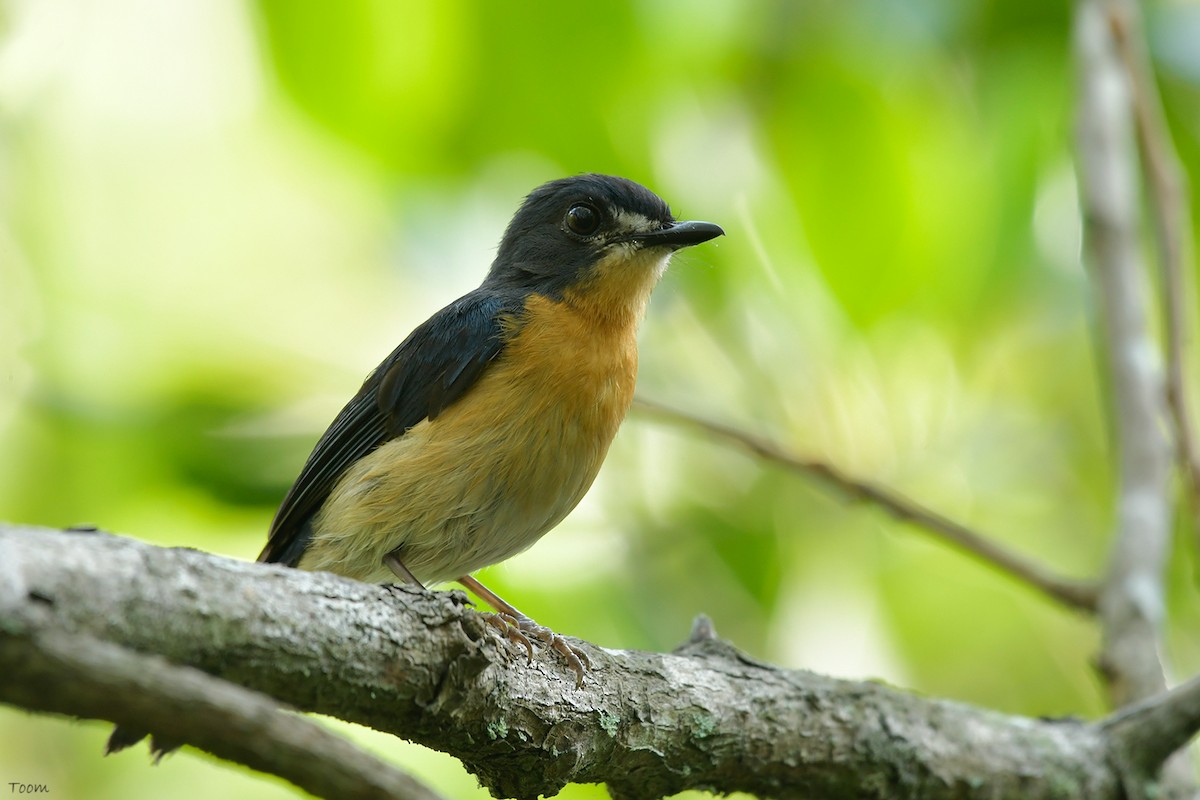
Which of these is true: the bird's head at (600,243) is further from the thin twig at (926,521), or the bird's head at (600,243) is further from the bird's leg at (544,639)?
the bird's leg at (544,639)

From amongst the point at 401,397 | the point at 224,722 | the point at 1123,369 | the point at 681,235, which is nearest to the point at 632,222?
the point at 681,235

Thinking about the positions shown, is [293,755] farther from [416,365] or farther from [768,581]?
[768,581]

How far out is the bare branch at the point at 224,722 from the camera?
5.47 feet

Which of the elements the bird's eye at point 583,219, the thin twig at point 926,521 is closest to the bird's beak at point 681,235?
the bird's eye at point 583,219

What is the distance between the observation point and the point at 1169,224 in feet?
13.7

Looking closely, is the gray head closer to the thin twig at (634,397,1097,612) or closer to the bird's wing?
the bird's wing

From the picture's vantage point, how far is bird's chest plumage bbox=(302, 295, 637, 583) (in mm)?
3943

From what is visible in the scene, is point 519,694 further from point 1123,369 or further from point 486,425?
point 1123,369

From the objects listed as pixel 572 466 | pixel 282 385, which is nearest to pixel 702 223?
pixel 572 466

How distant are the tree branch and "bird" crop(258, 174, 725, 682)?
0.54m

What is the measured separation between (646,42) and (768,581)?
7.08 feet

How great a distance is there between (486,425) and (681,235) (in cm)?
113

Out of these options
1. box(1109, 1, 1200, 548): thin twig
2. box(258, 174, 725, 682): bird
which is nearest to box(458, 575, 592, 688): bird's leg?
box(258, 174, 725, 682): bird

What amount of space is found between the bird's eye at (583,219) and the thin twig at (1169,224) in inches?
82.8
